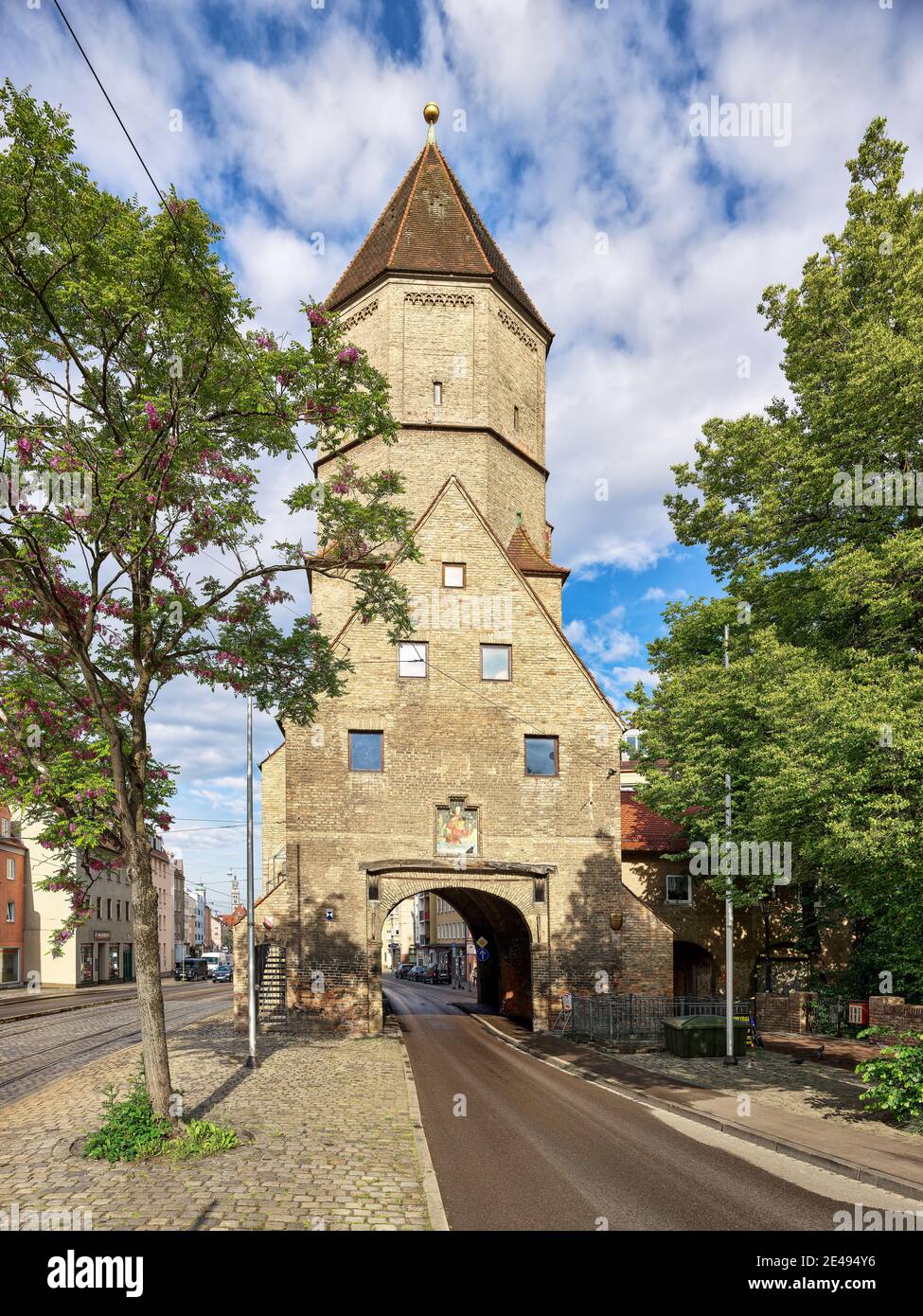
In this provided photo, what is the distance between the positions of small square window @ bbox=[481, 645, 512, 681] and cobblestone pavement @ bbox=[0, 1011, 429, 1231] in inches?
477

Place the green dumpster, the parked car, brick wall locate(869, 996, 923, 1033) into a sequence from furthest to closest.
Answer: the parked car < the green dumpster < brick wall locate(869, 996, 923, 1033)

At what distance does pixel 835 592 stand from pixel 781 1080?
925cm

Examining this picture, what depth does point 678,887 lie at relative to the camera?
3188 centimetres

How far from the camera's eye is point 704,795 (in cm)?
2411

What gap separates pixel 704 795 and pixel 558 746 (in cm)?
468

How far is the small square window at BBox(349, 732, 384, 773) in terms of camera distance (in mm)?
25859

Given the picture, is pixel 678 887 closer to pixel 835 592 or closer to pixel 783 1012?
pixel 783 1012

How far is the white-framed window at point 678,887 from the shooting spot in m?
31.6

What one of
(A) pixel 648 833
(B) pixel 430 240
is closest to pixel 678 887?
(A) pixel 648 833

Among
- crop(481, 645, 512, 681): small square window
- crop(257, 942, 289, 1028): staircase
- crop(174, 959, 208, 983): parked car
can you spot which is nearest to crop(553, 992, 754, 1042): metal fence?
crop(257, 942, 289, 1028): staircase

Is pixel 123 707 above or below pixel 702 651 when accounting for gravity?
below

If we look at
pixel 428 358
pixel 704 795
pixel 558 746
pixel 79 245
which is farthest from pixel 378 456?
pixel 79 245

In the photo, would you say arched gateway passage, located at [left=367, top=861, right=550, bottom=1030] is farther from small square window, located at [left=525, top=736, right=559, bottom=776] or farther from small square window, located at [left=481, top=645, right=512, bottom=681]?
small square window, located at [left=481, top=645, right=512, bottom=681]
